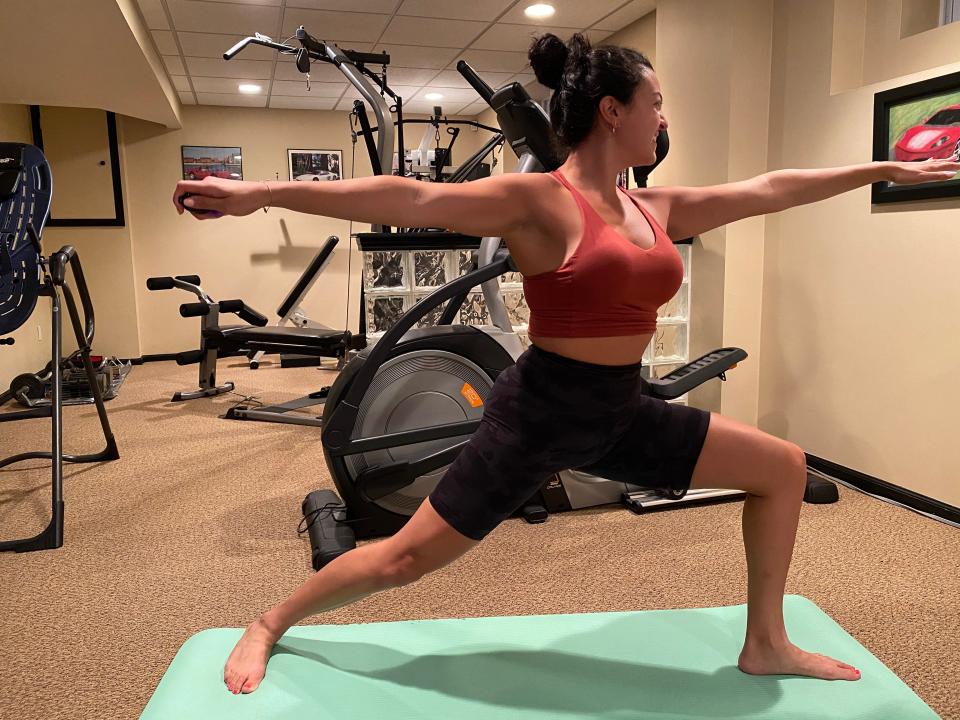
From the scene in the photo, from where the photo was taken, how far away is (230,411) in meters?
4.73

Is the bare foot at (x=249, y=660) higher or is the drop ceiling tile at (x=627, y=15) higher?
the drop ceiling tile at (x=627, y=15)

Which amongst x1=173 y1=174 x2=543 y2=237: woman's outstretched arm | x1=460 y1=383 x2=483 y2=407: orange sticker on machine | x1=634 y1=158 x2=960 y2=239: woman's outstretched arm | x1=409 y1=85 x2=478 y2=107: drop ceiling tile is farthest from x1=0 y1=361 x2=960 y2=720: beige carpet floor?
x1=409 y1=85 x2=478 y2=107: drop ceiling tile

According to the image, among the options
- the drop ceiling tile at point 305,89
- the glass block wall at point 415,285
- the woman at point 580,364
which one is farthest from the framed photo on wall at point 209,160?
the woman at point 580,364

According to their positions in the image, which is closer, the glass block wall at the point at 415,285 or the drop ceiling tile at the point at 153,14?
the glass block wall at the point at 415,285

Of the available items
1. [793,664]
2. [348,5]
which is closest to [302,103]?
[348,5]

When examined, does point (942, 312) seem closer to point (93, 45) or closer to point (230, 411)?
point (230, 411)

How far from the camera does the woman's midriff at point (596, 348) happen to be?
4.48 feet

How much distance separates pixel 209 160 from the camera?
7.37 meters

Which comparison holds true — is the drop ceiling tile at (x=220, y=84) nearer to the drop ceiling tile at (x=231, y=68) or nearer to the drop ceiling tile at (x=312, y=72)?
the drop ceiling tile at (x=231, y=68)

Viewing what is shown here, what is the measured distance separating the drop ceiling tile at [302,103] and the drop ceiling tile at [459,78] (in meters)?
1.31

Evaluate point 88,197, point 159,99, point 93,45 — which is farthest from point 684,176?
point 88,197

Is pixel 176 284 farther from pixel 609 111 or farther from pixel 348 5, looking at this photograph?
pixel 609 111

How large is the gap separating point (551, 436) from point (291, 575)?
1.41 meters

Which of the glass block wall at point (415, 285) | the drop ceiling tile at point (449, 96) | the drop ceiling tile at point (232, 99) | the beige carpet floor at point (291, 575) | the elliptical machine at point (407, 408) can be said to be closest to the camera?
the beige carpet floor at point (291, 575)
